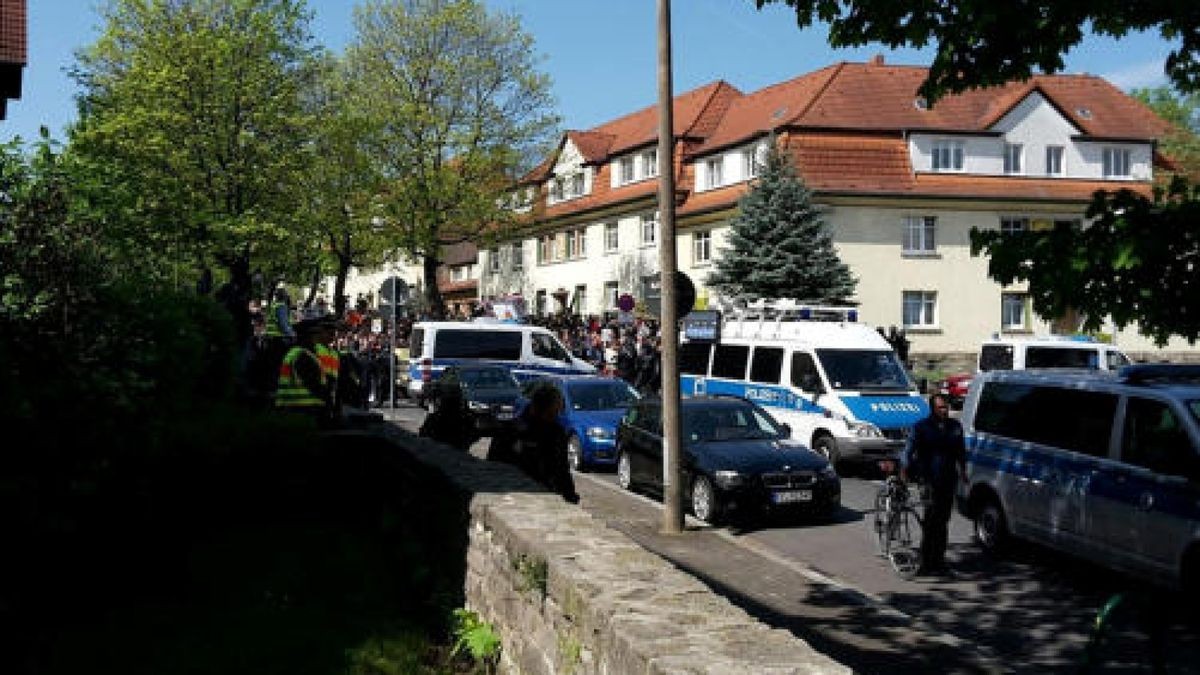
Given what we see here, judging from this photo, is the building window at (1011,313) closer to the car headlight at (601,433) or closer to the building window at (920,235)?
the building window at (920,235)

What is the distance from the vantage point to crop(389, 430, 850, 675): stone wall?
3711 mm

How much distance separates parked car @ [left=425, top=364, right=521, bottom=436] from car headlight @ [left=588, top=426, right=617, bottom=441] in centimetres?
320

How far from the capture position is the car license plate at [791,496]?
13.3 metres

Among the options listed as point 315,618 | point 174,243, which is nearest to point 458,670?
point 315,618

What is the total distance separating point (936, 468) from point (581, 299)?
42.8 m

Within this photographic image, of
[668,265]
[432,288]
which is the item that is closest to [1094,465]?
[668,265]

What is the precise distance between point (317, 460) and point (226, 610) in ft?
6.54

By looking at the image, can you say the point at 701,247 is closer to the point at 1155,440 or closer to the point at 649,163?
the point at 649,163

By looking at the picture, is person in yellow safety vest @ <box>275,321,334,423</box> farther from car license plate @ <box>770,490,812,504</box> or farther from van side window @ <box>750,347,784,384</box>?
van side window @ <box>750,347,784,384</box>

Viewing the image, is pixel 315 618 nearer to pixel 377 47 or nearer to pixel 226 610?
pixel 226 610

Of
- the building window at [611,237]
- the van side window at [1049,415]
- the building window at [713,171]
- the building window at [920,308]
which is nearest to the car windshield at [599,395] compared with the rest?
the van side window at [1049,415]

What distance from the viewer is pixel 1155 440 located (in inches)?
376

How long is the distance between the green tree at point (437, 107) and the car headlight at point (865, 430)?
30.8 m

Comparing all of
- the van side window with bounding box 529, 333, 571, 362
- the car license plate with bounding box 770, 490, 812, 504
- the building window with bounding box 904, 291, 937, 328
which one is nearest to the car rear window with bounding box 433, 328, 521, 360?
the van side window with bounding box 529, 333, 571, 362
